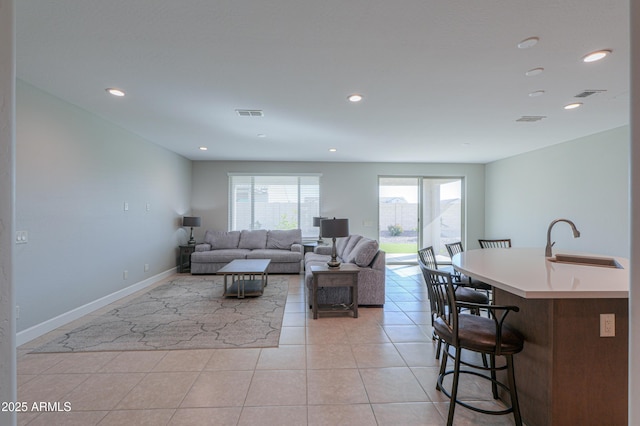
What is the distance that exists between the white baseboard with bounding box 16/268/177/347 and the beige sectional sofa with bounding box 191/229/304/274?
1081 mm

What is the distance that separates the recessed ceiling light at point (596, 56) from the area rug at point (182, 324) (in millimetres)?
3631

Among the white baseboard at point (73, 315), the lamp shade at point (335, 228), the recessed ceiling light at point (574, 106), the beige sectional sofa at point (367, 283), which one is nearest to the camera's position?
the white baseboard at point (73, 315)

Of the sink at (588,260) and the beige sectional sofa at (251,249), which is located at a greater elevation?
the sink at (588,260)

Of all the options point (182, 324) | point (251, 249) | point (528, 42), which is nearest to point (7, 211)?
point (182, 324)

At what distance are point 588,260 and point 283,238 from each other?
5207 millimetres

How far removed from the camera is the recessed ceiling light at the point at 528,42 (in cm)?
198

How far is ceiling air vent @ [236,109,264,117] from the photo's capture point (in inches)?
134

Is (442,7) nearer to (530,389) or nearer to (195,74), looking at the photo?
(195,74)

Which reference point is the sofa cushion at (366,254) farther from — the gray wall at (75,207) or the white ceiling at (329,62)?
the gray wall at (75,207)

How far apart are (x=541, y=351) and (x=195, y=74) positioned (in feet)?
10.7

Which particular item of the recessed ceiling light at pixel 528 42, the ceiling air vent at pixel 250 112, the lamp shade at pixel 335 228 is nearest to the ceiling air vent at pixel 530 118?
the recessed ceiling light at pixel 528 42

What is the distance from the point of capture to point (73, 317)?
11.0 ft

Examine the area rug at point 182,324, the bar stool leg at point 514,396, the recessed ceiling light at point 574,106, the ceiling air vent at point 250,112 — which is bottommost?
the area rug at point 182,324

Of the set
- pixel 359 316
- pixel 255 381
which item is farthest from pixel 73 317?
pixel 359 316
